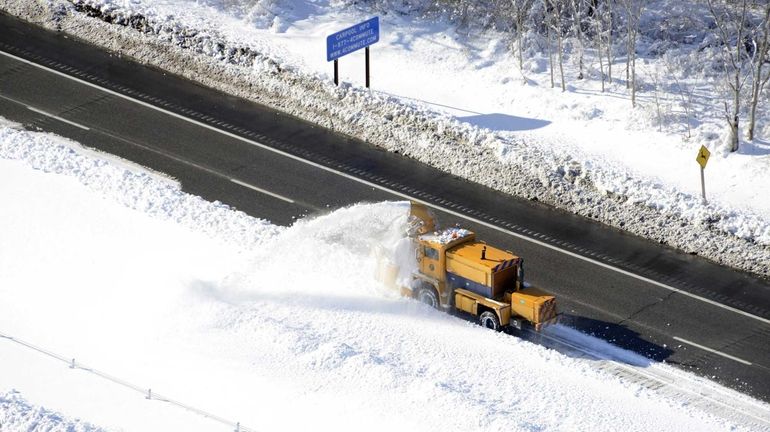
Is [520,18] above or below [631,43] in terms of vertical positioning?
above

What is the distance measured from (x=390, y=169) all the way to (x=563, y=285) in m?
6.83

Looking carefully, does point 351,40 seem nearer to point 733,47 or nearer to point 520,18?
point 520,18

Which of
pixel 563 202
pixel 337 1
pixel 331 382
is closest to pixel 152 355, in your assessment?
pixel 331 382

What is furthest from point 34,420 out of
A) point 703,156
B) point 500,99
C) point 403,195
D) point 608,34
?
point 608,34

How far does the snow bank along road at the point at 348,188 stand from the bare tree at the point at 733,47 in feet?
16.3

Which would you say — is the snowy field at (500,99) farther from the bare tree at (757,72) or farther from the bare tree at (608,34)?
the bare tree at (757,72)

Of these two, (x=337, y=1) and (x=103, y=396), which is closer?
(x=103, y=396)

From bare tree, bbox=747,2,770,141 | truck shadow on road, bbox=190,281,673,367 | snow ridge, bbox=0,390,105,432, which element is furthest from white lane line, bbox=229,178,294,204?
bare tree, bbox=747,2,770,141

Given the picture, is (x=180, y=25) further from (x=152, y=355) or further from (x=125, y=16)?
(x=152, y=355)

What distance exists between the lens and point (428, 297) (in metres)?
26.4

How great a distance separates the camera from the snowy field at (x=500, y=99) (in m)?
30.8

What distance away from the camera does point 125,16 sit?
3794 cm

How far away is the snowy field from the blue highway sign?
1019mm

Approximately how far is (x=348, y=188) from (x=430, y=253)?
19.5ft
